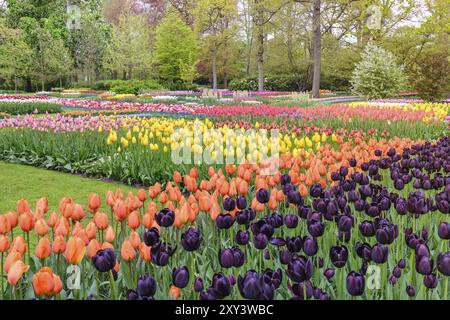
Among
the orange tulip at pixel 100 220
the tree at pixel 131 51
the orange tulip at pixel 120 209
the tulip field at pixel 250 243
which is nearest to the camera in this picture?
the tulip field at pixel 250 243

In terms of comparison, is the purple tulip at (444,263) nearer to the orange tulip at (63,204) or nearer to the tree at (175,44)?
the orange tulip at (63,204)

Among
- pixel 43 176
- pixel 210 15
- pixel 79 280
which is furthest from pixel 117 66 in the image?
pixel 79 280

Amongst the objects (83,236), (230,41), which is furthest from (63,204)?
(230,41)

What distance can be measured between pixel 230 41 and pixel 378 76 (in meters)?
22.1

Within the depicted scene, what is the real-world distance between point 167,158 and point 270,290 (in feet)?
16.1

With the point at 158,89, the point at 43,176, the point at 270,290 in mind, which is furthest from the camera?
the point at 158,89

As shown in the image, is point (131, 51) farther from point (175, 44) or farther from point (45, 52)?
point (45, 52)

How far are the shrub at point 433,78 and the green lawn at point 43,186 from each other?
2059 cm

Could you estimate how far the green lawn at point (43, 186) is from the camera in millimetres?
5910

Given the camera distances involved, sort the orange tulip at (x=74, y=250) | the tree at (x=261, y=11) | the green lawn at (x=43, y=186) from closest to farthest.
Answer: the orange tulip at (x=74, y=250) < the green lawn at (x=43, y=186) < the tree at (x=261, y=11)

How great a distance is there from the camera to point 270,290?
5.55ft

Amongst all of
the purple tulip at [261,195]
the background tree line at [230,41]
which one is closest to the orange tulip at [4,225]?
the purple tulip at [261,195]
